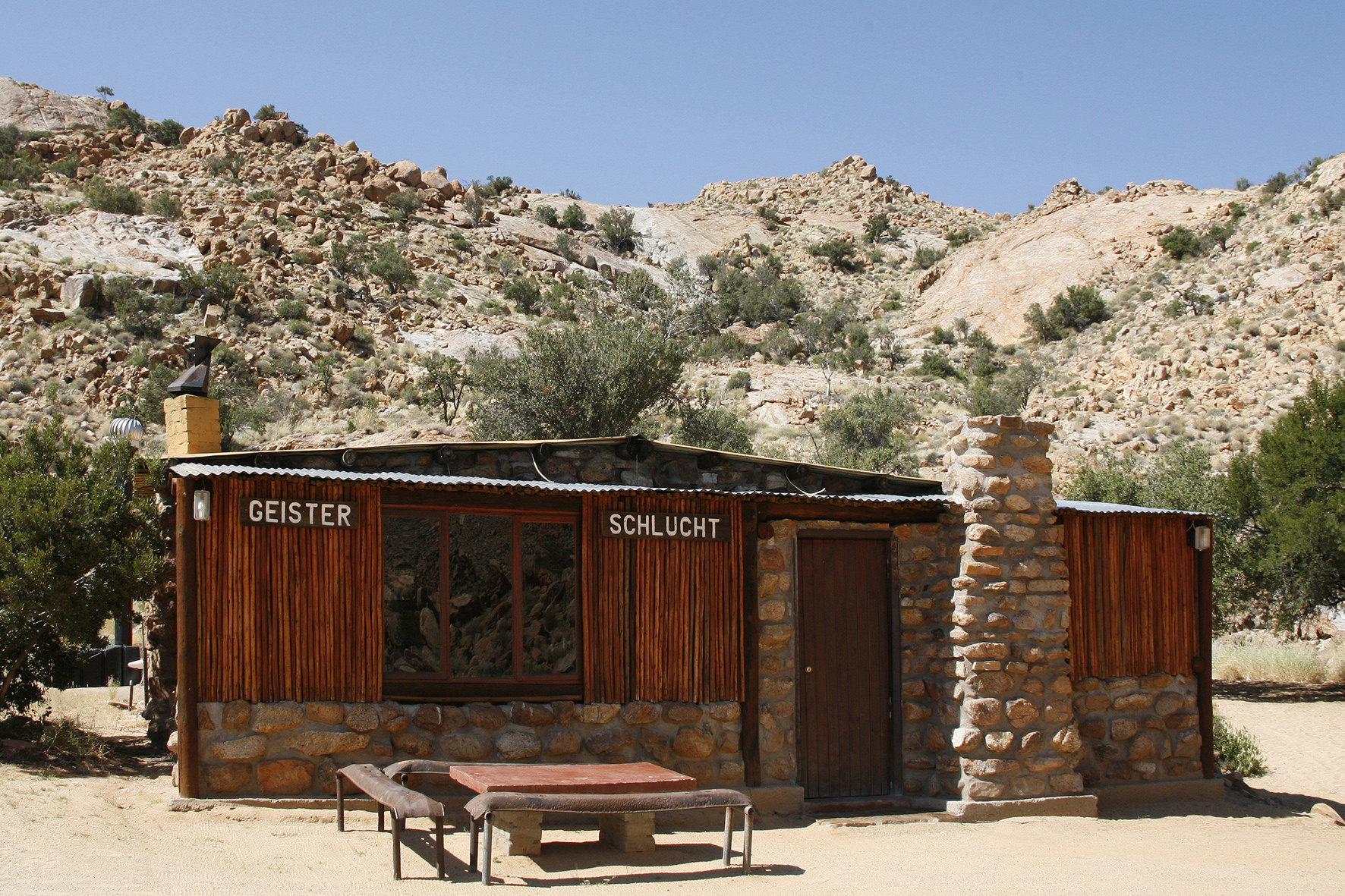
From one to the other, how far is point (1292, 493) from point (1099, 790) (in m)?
11.9

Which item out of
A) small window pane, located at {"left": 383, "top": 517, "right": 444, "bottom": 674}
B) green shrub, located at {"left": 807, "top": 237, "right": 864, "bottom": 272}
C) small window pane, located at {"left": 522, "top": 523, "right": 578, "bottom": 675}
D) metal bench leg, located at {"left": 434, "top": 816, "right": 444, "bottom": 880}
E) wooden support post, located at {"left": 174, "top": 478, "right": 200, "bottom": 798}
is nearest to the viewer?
metal bench leg, located at {"left": 434, "top": 816, "right": 444, "bottom": 880}

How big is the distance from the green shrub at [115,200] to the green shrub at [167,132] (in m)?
9.86

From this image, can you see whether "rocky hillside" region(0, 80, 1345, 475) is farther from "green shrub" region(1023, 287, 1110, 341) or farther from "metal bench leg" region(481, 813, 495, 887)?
"metal bench leg" region(481, 813, 495, 887)

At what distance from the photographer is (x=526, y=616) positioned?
32.9 ft

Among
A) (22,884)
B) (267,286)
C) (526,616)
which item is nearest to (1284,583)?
(526,616)

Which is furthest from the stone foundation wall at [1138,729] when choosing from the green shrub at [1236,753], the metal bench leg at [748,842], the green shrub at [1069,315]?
the green shrub at [1069,315]

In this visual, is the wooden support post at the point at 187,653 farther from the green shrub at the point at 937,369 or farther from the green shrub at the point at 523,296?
the green shrub at the point at 523,296

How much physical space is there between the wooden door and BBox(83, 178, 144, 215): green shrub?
1431 inches

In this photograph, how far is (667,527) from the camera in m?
8.59

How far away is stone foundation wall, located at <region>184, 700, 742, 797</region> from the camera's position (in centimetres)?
727

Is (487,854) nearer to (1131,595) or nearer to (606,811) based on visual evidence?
(606,811)

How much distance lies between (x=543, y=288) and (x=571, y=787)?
116 feet

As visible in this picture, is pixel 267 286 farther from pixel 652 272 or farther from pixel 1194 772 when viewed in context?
pixel 1194 772

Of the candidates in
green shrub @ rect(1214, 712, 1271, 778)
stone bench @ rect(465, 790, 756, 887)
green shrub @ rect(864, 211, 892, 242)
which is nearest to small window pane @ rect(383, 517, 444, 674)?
stone bench @ rect(465, 790, 756, 887)
